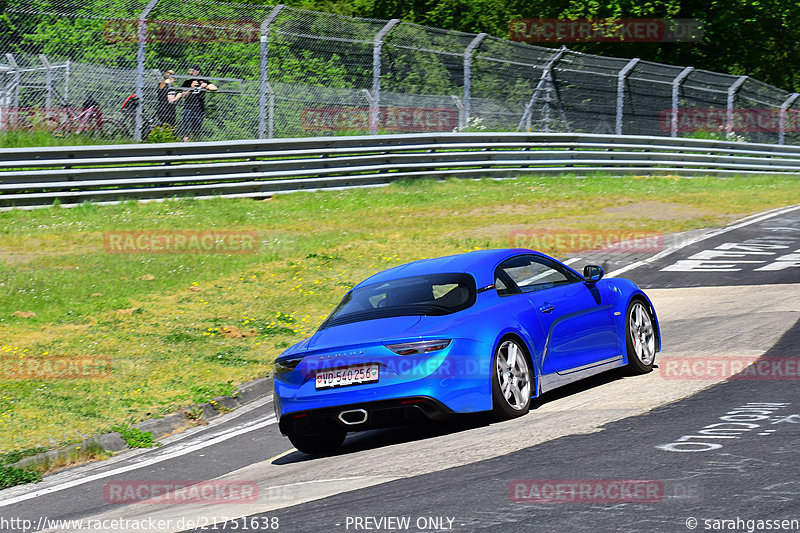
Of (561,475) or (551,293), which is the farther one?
(551,293)

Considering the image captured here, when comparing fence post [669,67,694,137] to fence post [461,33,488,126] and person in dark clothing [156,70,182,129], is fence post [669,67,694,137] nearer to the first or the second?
fence post [461,33,488,126]

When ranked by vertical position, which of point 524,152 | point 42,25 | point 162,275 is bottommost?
point 162,275

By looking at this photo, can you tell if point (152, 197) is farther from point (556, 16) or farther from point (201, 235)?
point (556, 16)

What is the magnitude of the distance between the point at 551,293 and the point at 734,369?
1.73 metres

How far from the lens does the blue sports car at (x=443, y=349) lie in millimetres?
6922

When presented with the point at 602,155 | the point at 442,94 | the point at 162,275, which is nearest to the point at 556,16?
the point at 602,155

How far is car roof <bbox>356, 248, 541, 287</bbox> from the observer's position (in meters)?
7.85

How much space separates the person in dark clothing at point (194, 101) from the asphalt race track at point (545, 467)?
10.4m

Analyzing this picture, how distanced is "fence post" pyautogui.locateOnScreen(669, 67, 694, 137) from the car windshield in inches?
878

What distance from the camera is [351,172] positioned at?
22.0 meters
